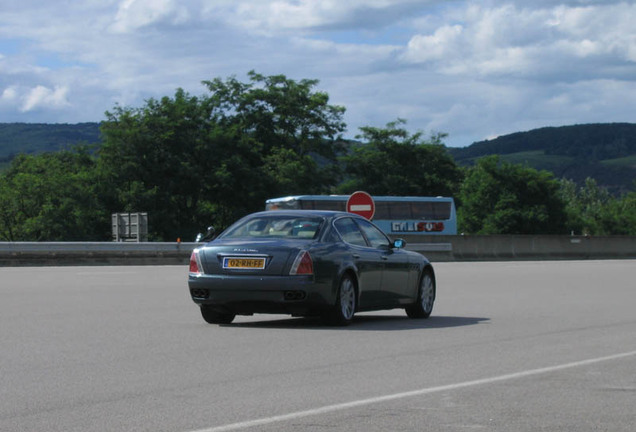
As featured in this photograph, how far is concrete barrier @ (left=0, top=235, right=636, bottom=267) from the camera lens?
122ft

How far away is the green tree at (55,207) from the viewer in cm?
8281

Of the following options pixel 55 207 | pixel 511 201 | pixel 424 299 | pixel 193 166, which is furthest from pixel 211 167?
pixel 424 299

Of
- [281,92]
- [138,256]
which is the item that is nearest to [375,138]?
[281,92]

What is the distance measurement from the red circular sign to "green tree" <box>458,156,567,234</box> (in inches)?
3475

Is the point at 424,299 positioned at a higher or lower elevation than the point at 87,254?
higher

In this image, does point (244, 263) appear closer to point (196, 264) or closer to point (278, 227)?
point (196, 264)

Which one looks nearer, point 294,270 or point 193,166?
point 294,270

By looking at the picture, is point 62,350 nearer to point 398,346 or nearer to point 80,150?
point 398,346

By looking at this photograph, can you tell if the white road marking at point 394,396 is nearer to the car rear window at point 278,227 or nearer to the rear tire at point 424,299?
the car rear window at point 278,227

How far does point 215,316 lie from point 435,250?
111 ft

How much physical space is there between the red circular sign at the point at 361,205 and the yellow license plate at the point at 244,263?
16.3 meters

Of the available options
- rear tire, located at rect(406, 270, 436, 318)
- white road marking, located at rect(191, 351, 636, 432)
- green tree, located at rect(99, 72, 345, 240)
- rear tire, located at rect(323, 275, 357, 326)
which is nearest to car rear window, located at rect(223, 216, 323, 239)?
rear tire, located at rect(323, 275, 357, 326)

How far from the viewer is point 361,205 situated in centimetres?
2994

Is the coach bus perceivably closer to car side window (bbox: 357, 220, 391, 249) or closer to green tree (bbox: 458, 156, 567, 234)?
green tree (bbox: 458, 156, 567, 234)
